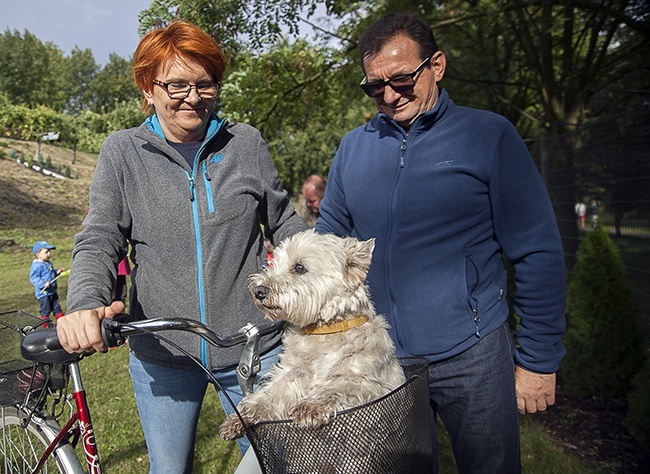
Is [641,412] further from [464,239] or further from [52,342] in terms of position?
[52,342]

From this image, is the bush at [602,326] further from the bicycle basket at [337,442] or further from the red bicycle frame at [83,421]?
the red bicycle frame at [83,421]

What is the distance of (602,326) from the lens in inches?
218

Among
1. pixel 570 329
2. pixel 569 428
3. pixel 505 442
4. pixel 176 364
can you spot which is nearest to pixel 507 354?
pixel 505 442

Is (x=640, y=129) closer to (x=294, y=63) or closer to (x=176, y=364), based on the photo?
(x=176, y=364)

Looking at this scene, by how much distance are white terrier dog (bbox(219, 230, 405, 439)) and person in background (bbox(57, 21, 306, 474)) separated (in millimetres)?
223

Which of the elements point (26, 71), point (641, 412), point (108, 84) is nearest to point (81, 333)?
point (641, 412)

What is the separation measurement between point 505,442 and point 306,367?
97 centimetres

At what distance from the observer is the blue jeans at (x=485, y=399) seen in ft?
7.24

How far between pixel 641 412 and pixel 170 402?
3.93 m

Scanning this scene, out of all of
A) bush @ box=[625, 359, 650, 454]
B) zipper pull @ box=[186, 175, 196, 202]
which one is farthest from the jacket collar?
bush @ box=[625, 359, 650, 454]

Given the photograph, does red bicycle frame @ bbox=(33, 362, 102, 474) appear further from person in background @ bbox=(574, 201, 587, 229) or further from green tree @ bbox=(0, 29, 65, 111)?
green tree @ bbox=(0, 29, 65, 111)

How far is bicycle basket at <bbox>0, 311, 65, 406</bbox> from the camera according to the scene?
224cm

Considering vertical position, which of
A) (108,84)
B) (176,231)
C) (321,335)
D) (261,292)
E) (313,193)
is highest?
(108,84)

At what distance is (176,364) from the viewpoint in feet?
7.57
